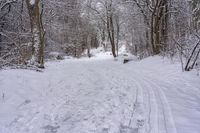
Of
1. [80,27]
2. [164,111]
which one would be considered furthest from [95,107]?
[80,27]

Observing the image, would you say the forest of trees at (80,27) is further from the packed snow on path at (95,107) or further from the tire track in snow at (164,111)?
the tire track in snow at (164,111)

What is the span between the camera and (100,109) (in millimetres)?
7059

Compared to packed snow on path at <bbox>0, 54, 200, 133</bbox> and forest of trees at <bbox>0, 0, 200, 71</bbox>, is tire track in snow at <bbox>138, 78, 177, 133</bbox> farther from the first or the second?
forest of trees at <bbox>0, 0, 200, 71</bbox>

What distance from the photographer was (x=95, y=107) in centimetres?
726

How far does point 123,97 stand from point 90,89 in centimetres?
178

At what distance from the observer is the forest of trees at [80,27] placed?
14008 millimetres

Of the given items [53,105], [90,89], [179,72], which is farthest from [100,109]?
[179,72]

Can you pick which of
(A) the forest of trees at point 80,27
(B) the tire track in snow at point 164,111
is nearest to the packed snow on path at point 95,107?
(B) the tire track in snow at point 164,111

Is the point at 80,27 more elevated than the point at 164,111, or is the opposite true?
the point at 80,27

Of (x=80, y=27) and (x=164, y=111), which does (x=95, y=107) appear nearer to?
(x=164, y=111)

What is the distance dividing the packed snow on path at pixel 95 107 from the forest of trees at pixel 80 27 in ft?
9.06

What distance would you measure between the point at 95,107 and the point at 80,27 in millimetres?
45838

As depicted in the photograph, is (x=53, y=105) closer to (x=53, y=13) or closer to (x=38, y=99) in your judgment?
(x=38, y=99)

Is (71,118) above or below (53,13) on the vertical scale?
below
